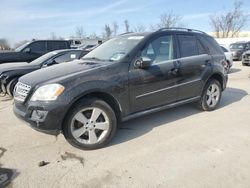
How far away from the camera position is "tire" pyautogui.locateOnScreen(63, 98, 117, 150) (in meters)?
3.71

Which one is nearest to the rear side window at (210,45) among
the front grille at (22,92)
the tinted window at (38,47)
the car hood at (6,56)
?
the front grille at (22,92)

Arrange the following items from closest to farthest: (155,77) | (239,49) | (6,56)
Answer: (155,77), (6,56), (239,49)

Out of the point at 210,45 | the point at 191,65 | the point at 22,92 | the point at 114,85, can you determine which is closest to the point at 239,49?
the point at 210,45

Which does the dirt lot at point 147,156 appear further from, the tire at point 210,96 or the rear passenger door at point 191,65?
the rear passenger door at point 191,65

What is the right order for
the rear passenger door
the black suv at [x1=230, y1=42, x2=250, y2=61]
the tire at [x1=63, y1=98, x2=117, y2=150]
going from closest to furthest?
the tire at [x1=63, y1=98, x2=117, y2=150] → the rear passenger door → the black suv at [x1=230, y1=42, x2=250, y2=61]

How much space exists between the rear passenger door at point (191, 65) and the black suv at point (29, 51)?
831 cm

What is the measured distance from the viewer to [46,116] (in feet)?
11.5

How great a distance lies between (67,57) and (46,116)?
18.0ft

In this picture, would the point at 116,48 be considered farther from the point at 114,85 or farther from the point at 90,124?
the point at 90,124

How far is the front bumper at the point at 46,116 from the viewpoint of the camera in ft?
11.5

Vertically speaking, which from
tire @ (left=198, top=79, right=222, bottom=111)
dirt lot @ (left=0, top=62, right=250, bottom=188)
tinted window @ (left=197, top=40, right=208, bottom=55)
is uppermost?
tinted window @ (left=197, top=40, right=208, bottom=55)

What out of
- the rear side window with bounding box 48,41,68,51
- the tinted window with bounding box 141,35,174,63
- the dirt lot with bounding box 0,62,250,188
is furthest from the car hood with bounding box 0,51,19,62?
the tinted window with bounding box 141,35,174,63

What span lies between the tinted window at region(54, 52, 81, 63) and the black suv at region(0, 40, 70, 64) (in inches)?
139

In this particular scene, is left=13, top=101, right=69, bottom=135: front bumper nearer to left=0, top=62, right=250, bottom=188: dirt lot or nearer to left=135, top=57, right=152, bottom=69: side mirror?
left=0, top=62, right=250, bottom=188: dirt lot
